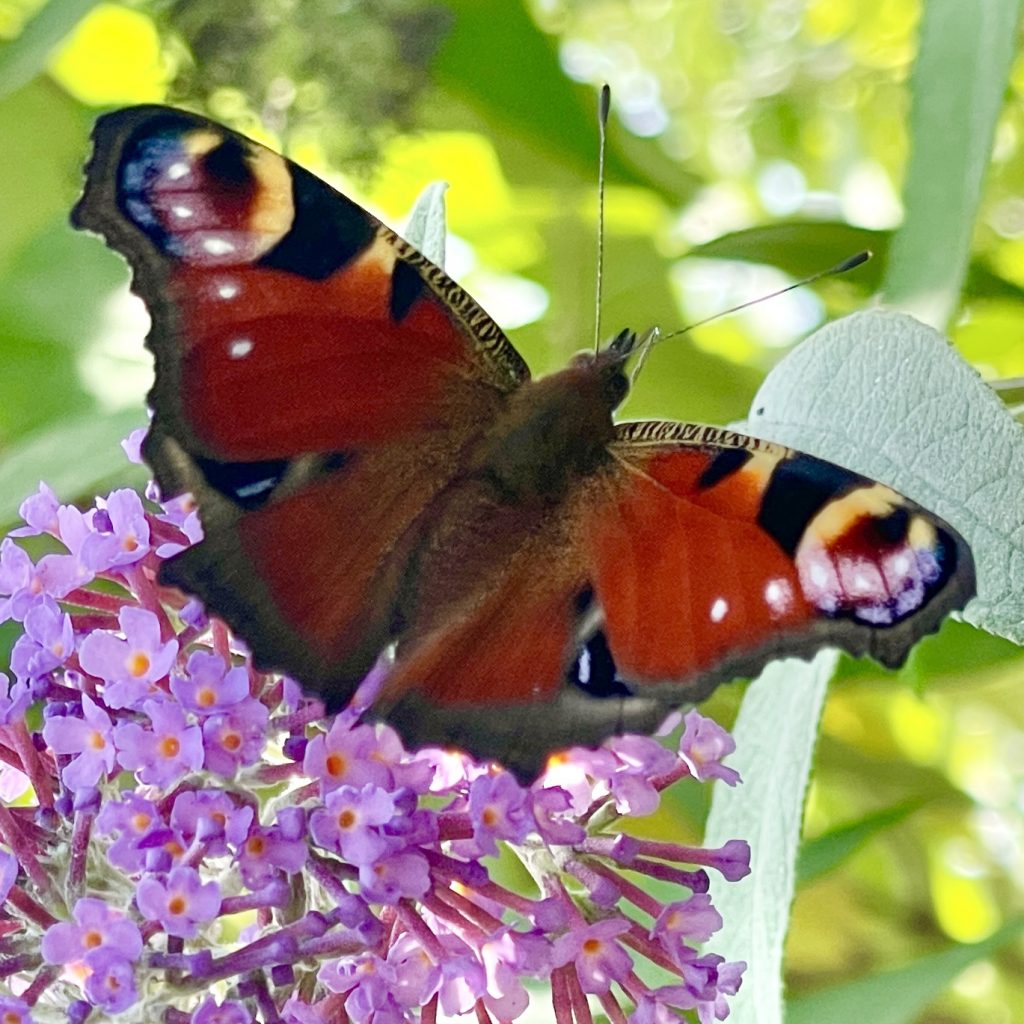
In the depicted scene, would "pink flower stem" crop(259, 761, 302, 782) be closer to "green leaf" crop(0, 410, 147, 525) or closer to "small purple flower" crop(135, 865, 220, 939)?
"small purple flower" crop(135, 865, 220, 939)

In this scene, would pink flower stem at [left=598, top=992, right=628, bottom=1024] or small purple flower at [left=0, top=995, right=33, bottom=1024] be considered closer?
small purple flower at [left=0, top=995, right=33, bottom=1024]

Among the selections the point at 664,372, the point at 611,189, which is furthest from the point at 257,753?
the point at 611,189

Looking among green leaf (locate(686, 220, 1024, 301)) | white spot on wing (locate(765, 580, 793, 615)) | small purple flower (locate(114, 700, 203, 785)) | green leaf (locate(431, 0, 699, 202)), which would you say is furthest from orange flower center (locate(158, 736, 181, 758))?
green leaf (locate(431, 0, 699, 202))

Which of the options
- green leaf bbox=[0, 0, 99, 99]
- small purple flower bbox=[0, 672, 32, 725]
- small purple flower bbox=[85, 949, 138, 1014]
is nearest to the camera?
small purple flower bbox=[85, 949, 138, 1014]

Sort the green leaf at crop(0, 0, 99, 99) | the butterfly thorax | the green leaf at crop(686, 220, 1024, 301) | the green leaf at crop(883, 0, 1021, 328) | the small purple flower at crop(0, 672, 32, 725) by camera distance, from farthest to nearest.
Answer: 1. the green leaf at crop(686, 220, 1024, 301)
2. the green leaf at crop(0, 0, 99, 99)
3. the green leaf at crop(883, 0, 1021, 328)
4. the butterfly thorax
5. the small purple flower at crop(0, 672, 32, 725)

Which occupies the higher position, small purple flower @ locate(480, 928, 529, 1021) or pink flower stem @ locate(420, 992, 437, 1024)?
small purple flower @ locate(480, 928, 529, 1021)

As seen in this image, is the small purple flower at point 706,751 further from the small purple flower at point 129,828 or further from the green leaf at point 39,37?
the green leaf at point 39,37
